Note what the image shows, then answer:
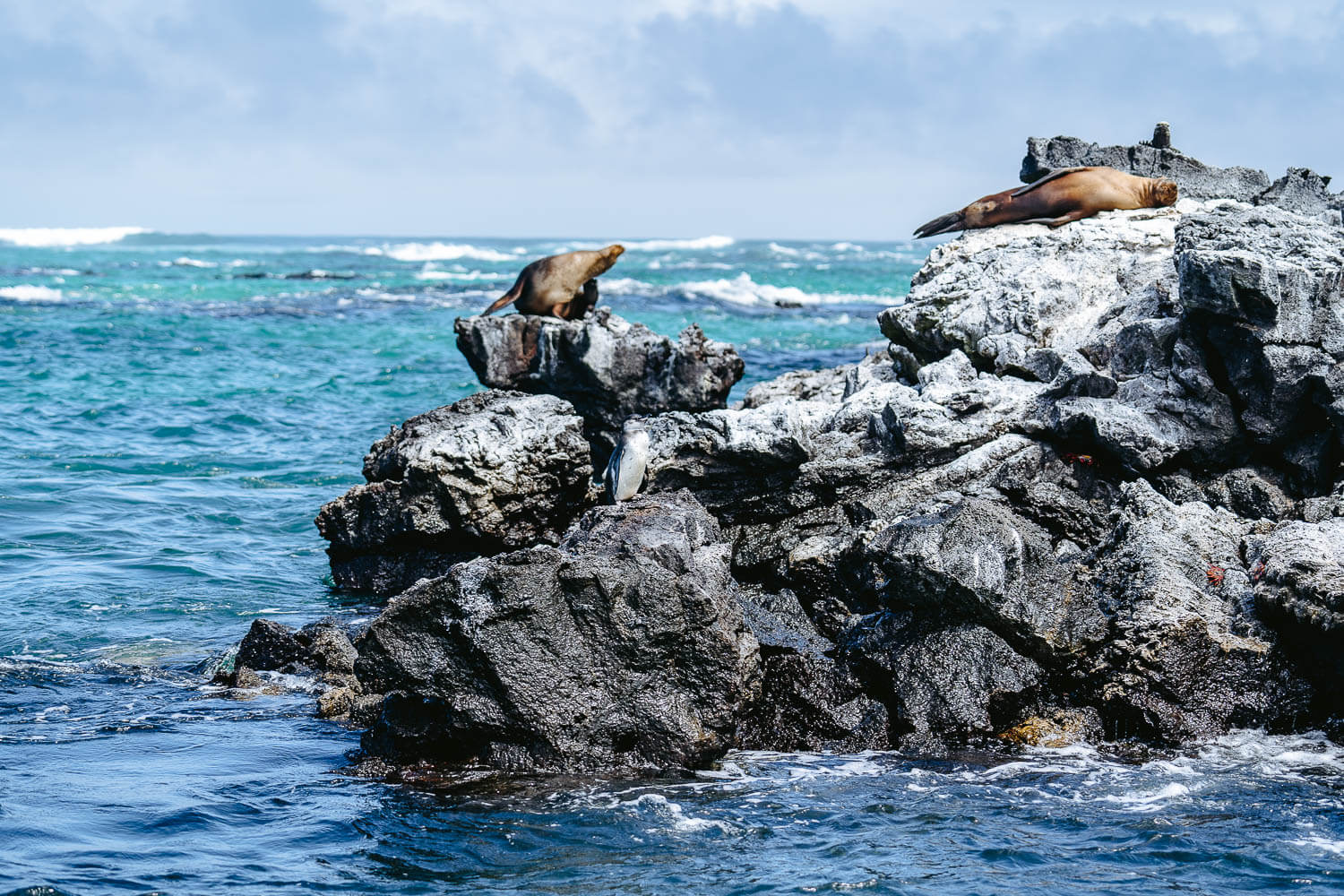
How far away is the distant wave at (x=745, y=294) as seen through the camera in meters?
36.1

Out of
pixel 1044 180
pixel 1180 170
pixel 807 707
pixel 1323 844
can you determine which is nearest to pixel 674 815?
pixel 807 707

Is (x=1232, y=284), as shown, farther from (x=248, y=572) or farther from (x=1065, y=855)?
(x=248, y=572)

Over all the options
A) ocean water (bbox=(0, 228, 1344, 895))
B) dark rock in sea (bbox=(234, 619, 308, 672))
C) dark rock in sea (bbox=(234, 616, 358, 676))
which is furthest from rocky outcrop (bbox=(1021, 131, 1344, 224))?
A: dark rock in sea (bbox=(234, 619, 308, 672))

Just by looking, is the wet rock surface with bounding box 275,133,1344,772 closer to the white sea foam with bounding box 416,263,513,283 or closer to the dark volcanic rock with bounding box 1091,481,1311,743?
the dark volcanic rock with bounding box 1091,481,1311,743

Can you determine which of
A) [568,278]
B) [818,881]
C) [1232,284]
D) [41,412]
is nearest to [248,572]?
[568,278]

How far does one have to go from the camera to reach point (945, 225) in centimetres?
1155

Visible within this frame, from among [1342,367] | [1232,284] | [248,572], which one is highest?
[1232,284]

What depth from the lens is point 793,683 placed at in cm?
622

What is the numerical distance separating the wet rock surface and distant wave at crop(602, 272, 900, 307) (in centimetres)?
2544

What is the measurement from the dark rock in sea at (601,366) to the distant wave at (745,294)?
23738 mm

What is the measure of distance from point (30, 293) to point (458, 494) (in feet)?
107

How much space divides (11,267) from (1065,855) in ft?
181

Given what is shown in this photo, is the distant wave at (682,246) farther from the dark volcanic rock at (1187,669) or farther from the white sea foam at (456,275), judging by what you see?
the dark volcanic rock at (1187,669)

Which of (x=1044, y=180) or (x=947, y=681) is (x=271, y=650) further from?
(x=1044, y=180)
